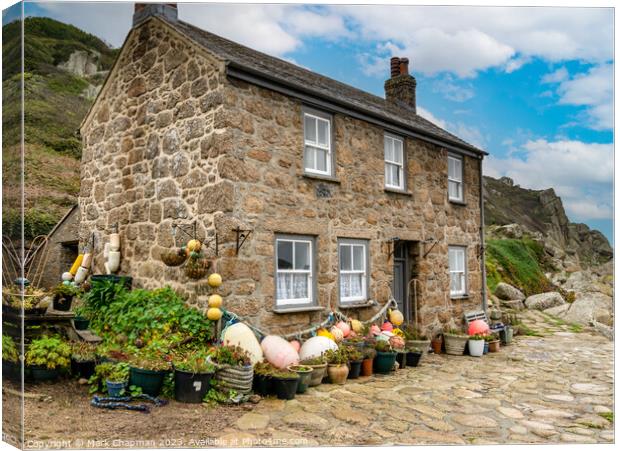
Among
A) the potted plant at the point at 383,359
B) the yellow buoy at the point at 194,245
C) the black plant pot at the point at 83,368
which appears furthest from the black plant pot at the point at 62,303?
the potted plant at the point at 383,359

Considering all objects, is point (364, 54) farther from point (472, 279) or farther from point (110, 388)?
point (472, 279)

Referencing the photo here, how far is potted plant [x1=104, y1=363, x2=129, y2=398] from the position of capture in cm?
713

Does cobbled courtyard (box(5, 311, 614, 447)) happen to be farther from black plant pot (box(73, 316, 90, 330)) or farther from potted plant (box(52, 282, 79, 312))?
potted plant (box(52, 282, 79, 312))

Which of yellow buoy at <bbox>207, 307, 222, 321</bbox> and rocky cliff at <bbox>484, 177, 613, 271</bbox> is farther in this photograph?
rocky cliff at <bbox>484, 177, 613, 271</bbox>

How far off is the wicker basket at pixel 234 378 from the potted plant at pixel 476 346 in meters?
6.77

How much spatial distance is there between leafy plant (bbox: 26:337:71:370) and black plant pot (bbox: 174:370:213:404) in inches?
70.8

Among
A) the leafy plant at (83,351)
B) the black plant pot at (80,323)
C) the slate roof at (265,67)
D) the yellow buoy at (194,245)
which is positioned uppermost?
the slate roof at (265,67)

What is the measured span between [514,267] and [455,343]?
35.0 ft

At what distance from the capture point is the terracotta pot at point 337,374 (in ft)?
28.9

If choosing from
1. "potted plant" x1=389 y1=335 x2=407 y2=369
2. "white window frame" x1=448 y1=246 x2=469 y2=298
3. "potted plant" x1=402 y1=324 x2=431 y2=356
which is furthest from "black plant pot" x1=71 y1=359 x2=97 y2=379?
"white window frame" x1=448 y1=246 x2=469 y2=298

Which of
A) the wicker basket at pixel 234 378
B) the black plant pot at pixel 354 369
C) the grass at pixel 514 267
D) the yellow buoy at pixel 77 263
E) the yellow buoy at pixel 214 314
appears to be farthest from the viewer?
the grass at pixel 514 267

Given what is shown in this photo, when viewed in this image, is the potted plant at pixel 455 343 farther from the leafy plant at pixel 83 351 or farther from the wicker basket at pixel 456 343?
the leafy plant at pixel 83 351

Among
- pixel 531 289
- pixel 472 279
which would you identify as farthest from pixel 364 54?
pixel 531 289

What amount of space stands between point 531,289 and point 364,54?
53.7 feet
